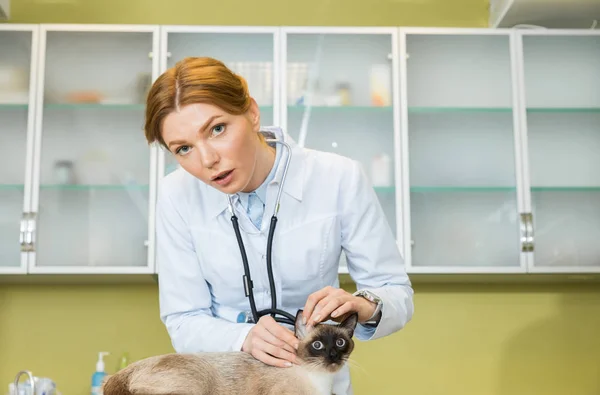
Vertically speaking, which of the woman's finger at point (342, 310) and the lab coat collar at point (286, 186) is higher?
the lab coat collar at point (286, 186)

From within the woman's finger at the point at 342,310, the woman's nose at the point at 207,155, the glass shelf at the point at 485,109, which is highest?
the glass shelf at the point at 485,109

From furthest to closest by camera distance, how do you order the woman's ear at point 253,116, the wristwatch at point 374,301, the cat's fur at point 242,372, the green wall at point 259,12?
the green wall at point 259,12, the woman's ear at point 253,116, the wristwatch at point 374,301, the cat's fur at point 242,372

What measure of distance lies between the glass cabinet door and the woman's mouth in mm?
1434

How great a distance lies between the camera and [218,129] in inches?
45.4

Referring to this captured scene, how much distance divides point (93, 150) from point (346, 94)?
99 cm

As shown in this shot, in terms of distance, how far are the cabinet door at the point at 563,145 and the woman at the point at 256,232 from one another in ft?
4.53

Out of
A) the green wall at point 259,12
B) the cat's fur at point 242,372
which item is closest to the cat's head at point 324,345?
the cat's fur at point 242,372

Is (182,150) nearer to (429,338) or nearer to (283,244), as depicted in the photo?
(283,244)

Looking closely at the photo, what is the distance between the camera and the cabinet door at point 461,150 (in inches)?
101

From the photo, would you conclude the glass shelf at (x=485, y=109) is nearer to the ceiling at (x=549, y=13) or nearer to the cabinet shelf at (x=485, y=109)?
the cabinet shelf at (x=485, y=109)

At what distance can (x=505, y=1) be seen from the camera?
105 inches

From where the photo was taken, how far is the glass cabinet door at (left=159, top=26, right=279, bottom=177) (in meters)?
2.60

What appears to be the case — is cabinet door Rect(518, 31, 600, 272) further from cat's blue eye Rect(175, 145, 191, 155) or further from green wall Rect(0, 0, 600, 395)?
cat's blue eye Rect(175, 145, 191, 155)

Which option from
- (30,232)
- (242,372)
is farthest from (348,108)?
(242,372)
